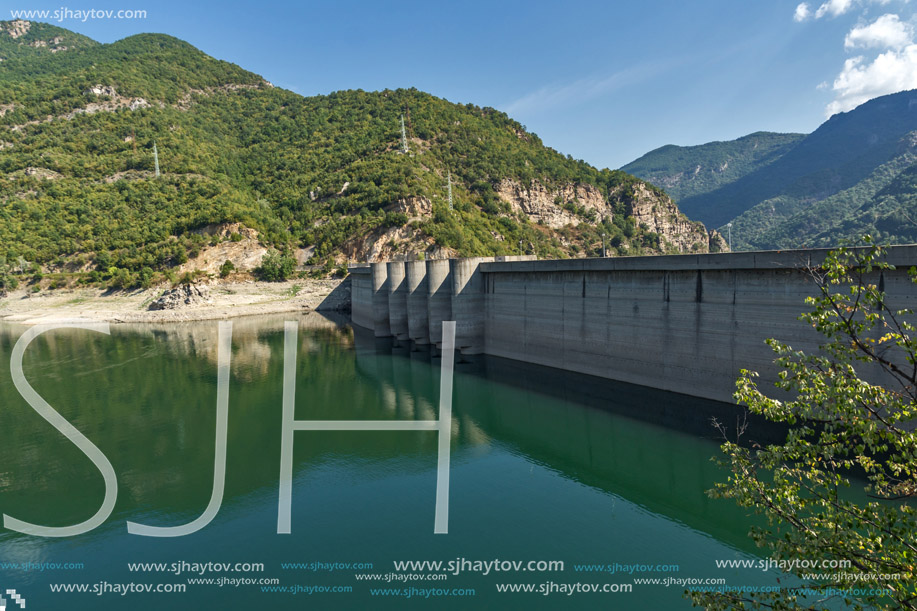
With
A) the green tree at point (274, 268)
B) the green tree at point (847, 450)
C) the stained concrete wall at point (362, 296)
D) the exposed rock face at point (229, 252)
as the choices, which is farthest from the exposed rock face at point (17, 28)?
the green tree at point (847, 450)

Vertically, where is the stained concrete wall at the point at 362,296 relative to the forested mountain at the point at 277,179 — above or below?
below

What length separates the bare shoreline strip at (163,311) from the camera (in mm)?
59406

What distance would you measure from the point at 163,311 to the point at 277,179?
5035cm

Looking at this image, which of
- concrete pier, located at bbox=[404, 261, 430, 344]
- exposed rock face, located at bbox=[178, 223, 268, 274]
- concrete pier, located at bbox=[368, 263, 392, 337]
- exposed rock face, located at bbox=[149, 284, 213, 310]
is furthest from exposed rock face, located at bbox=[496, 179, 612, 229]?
concrete pier, located at bbox=[404, 261, 430, 344]

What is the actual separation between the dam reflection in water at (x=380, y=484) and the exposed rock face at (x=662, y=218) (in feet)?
301

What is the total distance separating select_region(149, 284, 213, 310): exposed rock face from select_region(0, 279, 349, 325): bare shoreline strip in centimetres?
59

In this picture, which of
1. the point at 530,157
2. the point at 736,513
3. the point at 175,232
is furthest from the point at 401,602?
the point at 530,157

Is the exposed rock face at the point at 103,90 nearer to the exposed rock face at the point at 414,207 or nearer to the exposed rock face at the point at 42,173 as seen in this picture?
the exposed rock face at the point at 42,173

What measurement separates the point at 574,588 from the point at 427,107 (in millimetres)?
123807

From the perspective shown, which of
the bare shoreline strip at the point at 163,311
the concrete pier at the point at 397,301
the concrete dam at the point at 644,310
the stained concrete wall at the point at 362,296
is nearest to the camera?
the concrete dam at the point at 644,310

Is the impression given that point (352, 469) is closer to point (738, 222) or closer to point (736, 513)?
point (736, 513)

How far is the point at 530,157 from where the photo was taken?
114688 mm

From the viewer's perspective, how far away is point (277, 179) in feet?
335

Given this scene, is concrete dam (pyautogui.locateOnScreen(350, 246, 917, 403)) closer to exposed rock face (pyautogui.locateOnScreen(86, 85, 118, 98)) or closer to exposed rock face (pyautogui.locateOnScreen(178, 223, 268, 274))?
exposed rock face (pyautogui.locateOnScreen(178, 223, 268, 274))
